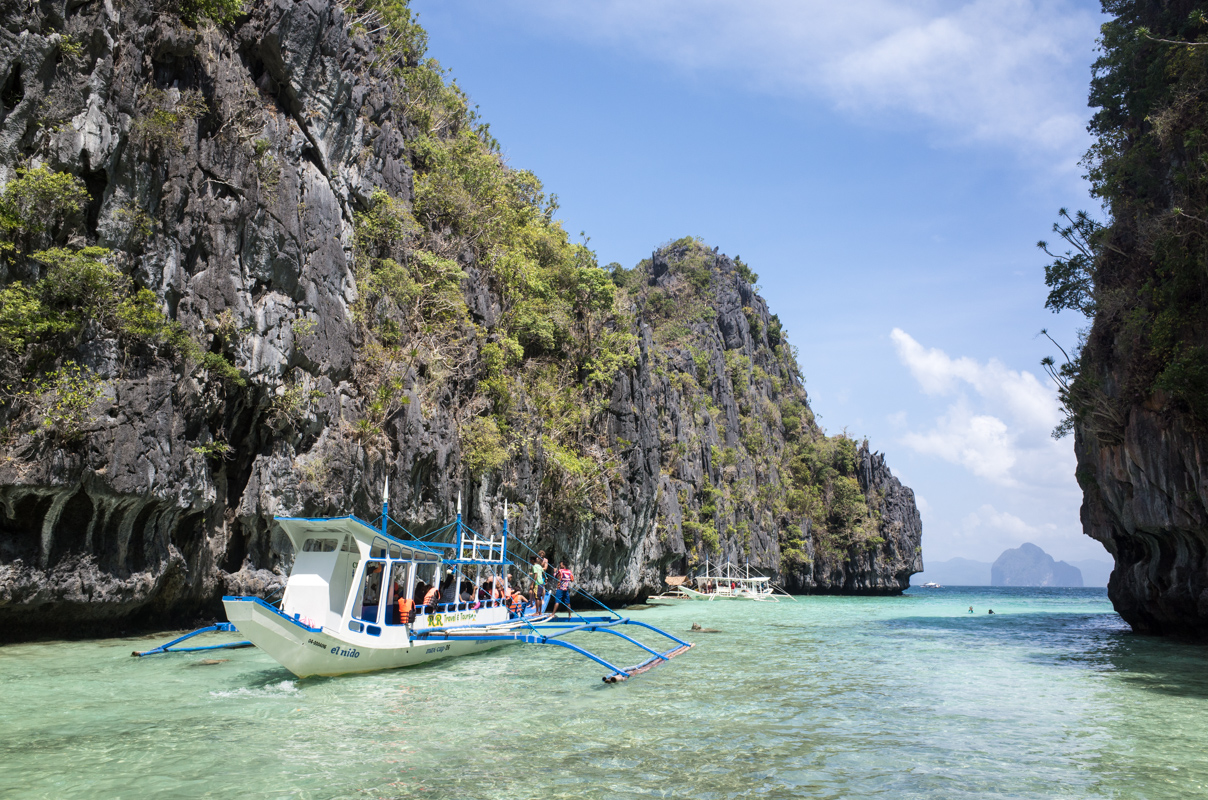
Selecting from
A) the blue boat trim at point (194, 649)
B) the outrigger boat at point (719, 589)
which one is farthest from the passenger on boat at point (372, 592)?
the outrigger boat at point (719, 589)

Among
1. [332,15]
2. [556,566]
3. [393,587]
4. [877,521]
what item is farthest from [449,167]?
[877,521]

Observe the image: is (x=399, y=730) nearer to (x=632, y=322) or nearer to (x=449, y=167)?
(x=449, y=167)

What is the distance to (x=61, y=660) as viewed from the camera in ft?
41.2

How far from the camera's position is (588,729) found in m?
9.16

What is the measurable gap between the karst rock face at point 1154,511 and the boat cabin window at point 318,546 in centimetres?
2002

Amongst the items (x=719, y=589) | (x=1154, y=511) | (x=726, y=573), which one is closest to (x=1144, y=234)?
(x=1154, y=511)

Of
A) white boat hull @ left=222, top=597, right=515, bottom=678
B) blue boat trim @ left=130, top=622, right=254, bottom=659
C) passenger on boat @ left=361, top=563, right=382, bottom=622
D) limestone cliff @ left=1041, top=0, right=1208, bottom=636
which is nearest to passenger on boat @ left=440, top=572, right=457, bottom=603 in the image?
passenger on boat @ left=361, top=563, right=382, bottom=622

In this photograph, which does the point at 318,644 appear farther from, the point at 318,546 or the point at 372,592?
the point at 372,592

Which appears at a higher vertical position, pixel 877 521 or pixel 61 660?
pixel 877 521

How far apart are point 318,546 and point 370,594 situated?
209 inches

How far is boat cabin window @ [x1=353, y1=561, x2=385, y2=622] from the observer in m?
12.5

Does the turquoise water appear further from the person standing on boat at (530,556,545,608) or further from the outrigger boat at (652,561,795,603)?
the outrigger boat at (652,561,795,603)

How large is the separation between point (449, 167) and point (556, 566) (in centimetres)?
1672

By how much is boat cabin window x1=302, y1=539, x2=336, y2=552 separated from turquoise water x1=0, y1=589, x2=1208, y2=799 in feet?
7.29
